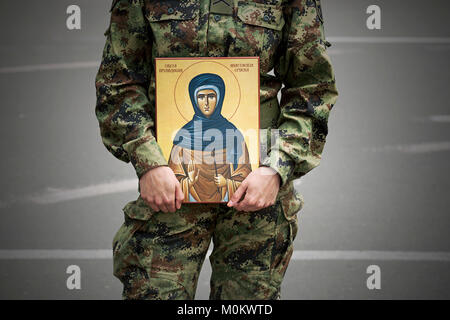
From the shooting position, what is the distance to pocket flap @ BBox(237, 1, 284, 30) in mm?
1671

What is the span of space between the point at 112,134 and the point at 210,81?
380 millimetres

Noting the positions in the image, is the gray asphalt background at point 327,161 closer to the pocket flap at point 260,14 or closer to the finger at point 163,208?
the finger at point 163,208

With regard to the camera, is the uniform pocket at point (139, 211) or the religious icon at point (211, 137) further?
the uniform pocket at point (139, 211)

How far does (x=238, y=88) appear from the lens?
62.3 inches

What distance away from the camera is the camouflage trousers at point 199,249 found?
5.57 feet

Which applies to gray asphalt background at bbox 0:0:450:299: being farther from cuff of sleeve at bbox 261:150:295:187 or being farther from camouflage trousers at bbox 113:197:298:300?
cuff of sleeve at bbox 261:150:295:187

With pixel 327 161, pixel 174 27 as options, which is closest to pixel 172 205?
pixel 174 27

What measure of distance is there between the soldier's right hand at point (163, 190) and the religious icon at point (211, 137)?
0.03 meters

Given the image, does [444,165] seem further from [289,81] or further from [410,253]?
[289,81]

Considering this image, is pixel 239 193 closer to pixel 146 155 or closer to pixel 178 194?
pixel 178 194

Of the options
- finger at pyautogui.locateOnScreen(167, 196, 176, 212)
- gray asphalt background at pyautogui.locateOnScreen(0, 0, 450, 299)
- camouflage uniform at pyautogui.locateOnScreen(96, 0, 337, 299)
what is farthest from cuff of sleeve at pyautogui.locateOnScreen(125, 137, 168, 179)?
gray asphalt background at pyautogui.locateOnScreen(0, 0, 450, 299)

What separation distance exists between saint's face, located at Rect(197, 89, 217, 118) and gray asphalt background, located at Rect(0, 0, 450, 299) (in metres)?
2.36

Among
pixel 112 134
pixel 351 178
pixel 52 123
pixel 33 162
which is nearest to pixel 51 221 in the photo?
pixel 33 162

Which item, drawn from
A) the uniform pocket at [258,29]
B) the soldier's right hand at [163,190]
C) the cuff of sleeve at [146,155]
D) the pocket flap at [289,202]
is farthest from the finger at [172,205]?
the uniform pocket at [258,29]
